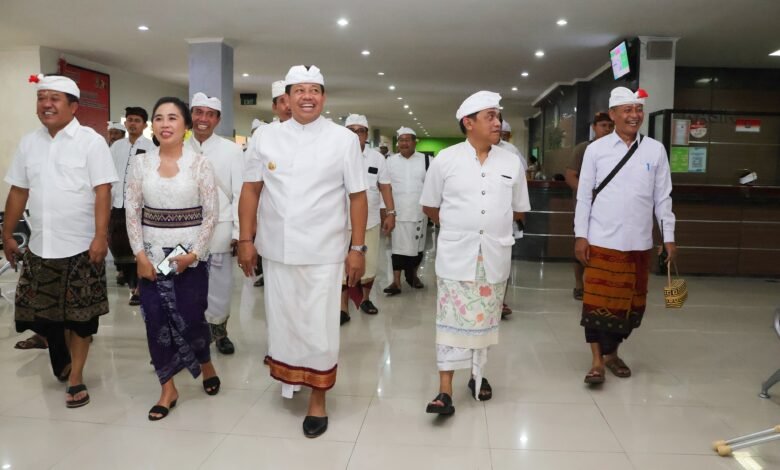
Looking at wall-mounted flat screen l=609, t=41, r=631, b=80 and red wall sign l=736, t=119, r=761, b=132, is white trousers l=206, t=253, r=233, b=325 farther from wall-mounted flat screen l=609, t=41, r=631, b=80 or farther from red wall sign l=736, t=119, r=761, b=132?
red wall sign l=736, t=119, r=761, b=132

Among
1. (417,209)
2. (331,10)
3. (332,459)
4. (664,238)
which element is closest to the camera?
(332,459)

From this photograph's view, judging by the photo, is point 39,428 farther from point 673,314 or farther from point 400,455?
point 673,314

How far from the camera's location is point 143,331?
4488mm

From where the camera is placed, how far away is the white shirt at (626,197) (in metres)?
3.37

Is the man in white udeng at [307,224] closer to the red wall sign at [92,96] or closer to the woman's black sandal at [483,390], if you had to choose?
the woman's black sandal at [483,390]

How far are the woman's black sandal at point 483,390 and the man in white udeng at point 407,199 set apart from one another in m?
2.73

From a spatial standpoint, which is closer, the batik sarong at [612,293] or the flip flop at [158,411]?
the flip flop at [158,411]

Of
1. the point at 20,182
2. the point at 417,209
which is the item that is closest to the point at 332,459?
the point at 20,182

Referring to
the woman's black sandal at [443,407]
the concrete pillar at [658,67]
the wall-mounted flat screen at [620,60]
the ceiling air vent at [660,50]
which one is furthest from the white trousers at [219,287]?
the ceiling air vent at [660,50]

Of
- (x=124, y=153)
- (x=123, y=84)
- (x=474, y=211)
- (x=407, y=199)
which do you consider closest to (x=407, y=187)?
(x=407, y=199)

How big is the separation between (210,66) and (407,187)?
4.44 metres

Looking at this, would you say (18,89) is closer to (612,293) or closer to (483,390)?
(483,390)

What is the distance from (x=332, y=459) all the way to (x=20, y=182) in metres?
2.14

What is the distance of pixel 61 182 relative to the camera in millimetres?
3020
